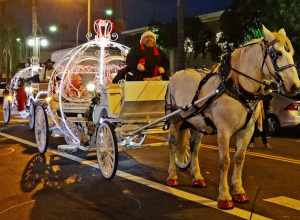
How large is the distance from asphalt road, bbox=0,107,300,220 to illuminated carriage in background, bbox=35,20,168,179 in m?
0.46

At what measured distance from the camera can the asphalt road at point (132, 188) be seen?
7.14 meters

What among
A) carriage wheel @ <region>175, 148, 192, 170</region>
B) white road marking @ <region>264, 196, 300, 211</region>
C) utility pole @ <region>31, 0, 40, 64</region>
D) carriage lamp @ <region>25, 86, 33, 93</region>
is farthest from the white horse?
utility pole @ <region>31, 0, 40, 64</region>

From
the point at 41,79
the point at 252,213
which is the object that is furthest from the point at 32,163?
the point at 41,79

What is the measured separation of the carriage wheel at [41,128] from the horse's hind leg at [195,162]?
3.66m

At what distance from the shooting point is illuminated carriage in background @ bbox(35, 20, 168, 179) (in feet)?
30.8

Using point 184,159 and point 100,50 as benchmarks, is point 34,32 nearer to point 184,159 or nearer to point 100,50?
point 100,50

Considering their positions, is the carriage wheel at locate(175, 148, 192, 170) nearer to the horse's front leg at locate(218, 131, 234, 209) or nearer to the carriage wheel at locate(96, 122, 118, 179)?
the carriage wheel at locate(96, 122, 118, 179)

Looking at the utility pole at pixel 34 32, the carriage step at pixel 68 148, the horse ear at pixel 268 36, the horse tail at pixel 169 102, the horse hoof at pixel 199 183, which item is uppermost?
the utility pole at pixel 34 32

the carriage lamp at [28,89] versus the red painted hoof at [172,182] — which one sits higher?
the carriage lamp at [28,89]

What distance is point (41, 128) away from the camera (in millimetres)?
11875

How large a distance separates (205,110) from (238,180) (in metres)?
1.08

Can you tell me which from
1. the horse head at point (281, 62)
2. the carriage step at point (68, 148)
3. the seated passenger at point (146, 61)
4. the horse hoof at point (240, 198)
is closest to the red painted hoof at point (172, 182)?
the horse hoof at point (240, 198)

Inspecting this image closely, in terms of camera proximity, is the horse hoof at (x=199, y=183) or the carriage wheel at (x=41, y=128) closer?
the horse hoof at (x=199, y=183)

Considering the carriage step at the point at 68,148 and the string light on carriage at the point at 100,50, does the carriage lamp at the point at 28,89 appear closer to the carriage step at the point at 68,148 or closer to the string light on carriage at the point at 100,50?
the carriage step at the point at 68,148
